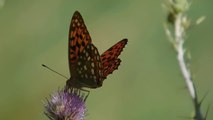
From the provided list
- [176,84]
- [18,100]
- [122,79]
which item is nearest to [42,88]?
[18,100]

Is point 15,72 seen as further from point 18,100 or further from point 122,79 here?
point 122,79

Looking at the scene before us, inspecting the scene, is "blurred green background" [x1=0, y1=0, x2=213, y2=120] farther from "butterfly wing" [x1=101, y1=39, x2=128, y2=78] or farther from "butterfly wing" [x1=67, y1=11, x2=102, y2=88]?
"butterfly wing" [x1=101, y1=39, x2=128, y2=78]

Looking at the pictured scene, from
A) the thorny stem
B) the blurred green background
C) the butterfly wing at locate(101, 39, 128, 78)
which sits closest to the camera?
the butterfly wing at locate(101, 39, 128, 78)

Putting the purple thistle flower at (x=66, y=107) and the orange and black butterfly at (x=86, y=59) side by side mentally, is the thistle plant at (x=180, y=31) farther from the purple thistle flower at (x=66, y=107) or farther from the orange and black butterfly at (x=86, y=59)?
the purple thistle flower at (x=66, y=107)

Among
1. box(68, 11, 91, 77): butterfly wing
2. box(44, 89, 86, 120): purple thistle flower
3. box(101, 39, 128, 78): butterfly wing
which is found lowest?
box(44, 89, 86, 120): purple thistle flower

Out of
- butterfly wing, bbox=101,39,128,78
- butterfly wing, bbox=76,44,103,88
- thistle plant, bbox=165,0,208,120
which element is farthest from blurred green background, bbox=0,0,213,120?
butterfly wing, bbox=101,39,128,78

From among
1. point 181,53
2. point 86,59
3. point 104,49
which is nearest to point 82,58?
point 86,59
